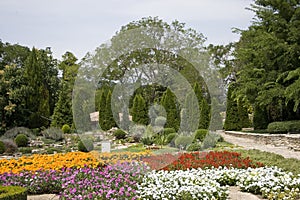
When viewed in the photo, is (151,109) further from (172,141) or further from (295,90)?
(295,90)

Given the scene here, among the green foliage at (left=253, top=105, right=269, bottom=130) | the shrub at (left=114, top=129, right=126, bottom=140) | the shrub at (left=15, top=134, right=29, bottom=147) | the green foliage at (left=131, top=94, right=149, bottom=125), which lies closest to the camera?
the shrub at (left=15, top=134, right=29, bottom=147)

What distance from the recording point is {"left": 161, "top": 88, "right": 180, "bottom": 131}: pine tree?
1791 centimetres

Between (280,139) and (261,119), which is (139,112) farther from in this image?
(280,139)

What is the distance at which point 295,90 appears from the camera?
1301 cm

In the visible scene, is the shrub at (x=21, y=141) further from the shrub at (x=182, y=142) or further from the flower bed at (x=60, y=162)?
the flower bed at (x=60, y=162)

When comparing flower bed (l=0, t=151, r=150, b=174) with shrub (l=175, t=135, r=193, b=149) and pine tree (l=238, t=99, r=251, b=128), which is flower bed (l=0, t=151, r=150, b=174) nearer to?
shrub (l=175, t=135, r=193, b=149)

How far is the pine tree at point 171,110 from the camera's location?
705 inches

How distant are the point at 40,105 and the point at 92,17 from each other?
14865mm

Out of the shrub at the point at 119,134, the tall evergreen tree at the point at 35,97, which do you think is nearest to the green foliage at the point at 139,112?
the shrub at the point at 119,134

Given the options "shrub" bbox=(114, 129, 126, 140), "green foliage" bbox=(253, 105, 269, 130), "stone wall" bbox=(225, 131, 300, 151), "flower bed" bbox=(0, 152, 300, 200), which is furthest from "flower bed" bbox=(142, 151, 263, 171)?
"green foliage" bbox=(253, 105, 269, 130)

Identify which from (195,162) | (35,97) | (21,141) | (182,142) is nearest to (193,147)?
(182,142)

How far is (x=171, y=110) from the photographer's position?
60.2 feet

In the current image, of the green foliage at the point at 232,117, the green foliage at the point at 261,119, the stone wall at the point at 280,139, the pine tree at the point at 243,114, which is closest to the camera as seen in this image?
the stone wall at the point at 280,139

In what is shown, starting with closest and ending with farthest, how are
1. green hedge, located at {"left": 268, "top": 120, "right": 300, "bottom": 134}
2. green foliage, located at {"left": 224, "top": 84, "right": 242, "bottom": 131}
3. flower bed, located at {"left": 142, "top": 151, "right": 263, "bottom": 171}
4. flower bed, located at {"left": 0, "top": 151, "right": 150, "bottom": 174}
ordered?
flower bed, located at {"left": 0, "top": 151, "right": 150, "bottom": 174}
flower bed, located at {"left": 142, "top": 151, "right": 263, "bottom": 171}
green hedge, located at {"left": 268, "top": 120, "right": 300, "bottom": 134}
green foliage, located at {"left": 224, "top": 84, "right": 242, "bottom": 131}
